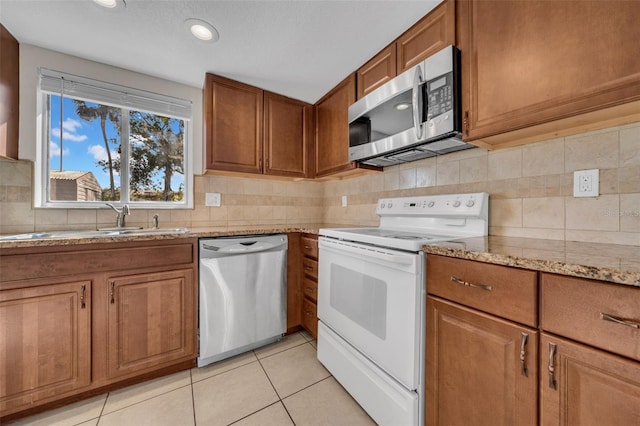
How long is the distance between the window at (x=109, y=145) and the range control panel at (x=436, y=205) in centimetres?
170

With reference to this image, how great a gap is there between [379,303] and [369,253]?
0.25 meters

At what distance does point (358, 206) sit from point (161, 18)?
187 centimetres

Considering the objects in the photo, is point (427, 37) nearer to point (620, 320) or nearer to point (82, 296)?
point (620, 320)

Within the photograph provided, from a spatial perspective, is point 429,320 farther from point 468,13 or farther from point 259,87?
point 259,87

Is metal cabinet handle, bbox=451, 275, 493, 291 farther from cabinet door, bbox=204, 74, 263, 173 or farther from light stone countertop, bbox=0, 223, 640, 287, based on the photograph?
cabinet door, bbox=204, 74, 263, 173

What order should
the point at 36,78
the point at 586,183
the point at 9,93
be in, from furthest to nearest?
the point at 36,78 < the point at 9,93 < the point at 586,183

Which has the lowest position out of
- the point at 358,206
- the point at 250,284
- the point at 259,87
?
the point at 250,284

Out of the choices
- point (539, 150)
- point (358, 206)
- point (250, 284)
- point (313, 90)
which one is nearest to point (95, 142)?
point (250, 284)

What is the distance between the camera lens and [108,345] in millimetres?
1399

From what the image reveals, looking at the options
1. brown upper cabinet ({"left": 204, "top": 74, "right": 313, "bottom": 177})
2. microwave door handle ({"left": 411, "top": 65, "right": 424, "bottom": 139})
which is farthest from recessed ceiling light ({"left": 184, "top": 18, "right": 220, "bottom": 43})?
microwave door handle ({"left": 411, "top": 65, "right": 424, "bottom": 139})

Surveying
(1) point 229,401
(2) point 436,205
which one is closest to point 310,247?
(2) point 436,205

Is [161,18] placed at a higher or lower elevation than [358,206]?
higher

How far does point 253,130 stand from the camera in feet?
7.02

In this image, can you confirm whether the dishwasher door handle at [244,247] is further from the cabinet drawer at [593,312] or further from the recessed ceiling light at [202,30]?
the cabinet drawer at [593,312]
